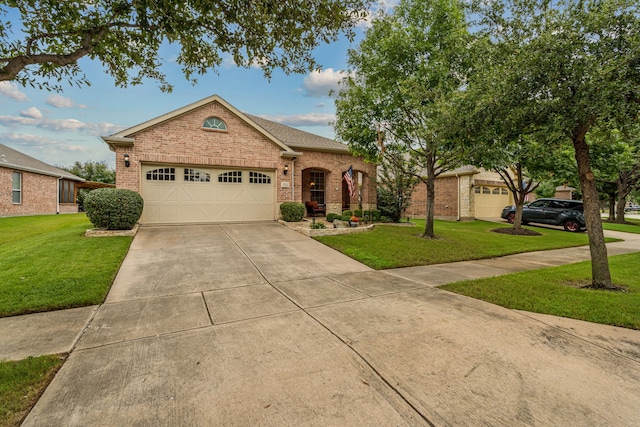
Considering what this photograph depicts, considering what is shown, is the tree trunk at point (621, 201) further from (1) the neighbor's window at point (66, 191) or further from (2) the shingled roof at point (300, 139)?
(1) the neighbor's window at point (66, 191)

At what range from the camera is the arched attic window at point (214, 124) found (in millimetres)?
12336

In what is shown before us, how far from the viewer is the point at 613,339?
342 cm

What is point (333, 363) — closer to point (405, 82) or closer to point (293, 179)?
point (405, 82)

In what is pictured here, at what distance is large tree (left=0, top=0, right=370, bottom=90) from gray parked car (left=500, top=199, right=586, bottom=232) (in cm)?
1795

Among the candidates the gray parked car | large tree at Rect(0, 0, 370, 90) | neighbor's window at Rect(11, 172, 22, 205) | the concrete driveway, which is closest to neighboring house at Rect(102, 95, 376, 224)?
large tree at Rect(0, 0, 370, 90)

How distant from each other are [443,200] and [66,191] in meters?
30.4

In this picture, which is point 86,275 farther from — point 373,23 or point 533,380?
point 373,23

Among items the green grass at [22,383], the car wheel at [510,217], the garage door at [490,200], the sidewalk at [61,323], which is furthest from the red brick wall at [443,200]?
the green grass at [22,383]

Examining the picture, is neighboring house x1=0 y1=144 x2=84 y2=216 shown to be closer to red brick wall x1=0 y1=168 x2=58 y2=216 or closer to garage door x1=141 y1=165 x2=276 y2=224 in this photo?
red brick wall x1=0 y1=168 x2=58 y2=216

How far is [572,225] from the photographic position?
16.4 m

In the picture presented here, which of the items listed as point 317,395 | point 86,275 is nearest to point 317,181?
point 86,275

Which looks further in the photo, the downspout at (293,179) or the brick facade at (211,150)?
the downspout at (293,179)

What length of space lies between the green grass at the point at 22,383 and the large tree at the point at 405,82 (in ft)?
31.5

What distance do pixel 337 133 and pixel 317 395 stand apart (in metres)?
11.4
